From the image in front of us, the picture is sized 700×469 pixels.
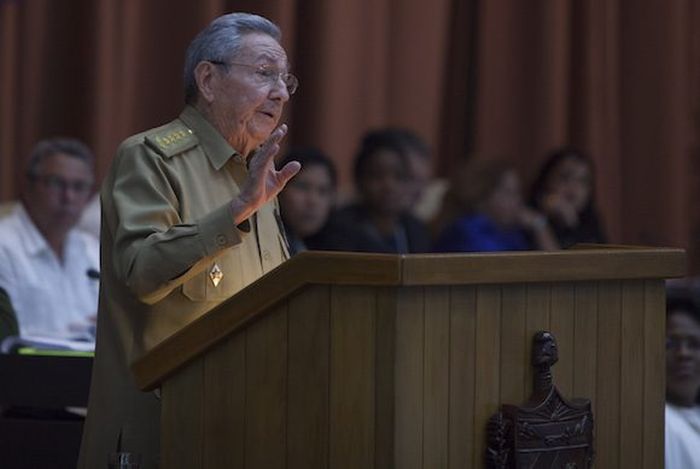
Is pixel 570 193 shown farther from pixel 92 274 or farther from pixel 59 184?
pixel 92 274

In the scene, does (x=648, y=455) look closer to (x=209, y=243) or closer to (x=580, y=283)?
(x=580, y=283)

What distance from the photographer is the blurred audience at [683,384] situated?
3.80 m

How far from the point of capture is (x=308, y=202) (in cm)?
533

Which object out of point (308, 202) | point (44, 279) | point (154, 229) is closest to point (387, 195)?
point (308, 202)

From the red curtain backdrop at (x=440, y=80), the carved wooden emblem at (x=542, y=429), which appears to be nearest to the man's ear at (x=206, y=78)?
the carved wooden emblem at (x=542, y=429)

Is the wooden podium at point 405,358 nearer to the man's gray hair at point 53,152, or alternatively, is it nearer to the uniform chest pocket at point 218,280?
the uniform chest pocket at point 218,280

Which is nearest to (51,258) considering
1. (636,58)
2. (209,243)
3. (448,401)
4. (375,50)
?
(375,50)

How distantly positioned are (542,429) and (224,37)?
92cm

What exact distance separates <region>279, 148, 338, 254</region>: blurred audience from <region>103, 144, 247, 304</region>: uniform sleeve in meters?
2.63

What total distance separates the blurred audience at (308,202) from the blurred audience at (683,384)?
62.2 inches

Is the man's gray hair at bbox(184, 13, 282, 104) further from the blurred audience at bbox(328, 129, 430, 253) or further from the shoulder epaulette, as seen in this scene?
the blurred audience at bbox(328, 129, 430, 253)

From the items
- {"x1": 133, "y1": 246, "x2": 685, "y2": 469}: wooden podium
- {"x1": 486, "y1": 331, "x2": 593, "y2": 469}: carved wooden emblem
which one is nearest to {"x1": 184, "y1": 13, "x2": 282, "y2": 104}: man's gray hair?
{"x1": 133, "y1": 246, "x2": 685, "y2": 469}: wooden podium

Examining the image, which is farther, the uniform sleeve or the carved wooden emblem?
the uniform sleeve

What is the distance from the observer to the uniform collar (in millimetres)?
2742
